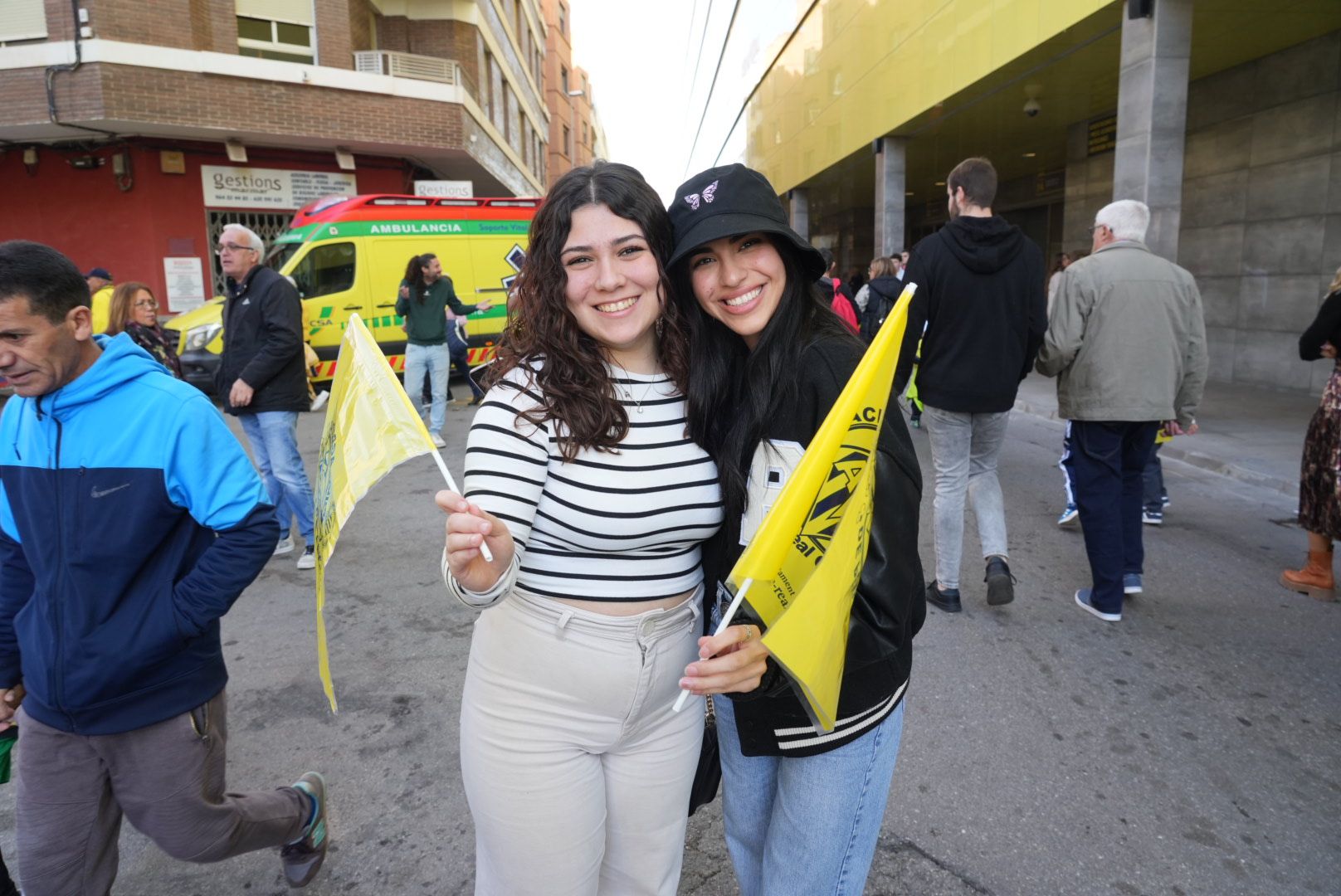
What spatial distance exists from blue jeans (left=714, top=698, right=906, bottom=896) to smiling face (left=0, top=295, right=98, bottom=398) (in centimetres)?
176

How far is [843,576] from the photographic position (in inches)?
56.7

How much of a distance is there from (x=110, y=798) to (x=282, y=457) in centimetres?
372

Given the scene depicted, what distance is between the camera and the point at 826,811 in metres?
1.64

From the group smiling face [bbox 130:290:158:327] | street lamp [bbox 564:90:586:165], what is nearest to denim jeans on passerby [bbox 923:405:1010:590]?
smiling face [bbox 130:290:158:327]

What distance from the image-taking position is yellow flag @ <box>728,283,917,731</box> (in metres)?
1.38

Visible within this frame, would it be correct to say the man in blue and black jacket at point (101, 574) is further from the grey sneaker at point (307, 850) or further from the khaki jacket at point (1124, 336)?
the khaki jacket at point (1124, 336)

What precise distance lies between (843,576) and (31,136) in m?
20.1

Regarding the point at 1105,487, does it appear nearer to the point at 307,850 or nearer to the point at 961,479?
the point at 961,479

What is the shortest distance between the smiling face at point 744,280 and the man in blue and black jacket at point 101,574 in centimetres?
129

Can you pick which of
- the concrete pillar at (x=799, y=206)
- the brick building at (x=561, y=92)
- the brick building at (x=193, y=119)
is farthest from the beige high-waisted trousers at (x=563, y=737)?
the brick building at (x=561, y=92)

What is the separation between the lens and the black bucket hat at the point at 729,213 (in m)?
1.68

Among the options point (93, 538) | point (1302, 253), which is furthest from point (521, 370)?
point (1302, 253)

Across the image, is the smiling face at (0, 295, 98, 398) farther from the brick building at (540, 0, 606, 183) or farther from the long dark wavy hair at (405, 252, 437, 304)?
the brick building at (540, 0, 606, 183)

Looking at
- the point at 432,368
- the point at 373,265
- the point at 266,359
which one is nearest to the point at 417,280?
the point at 432,368
